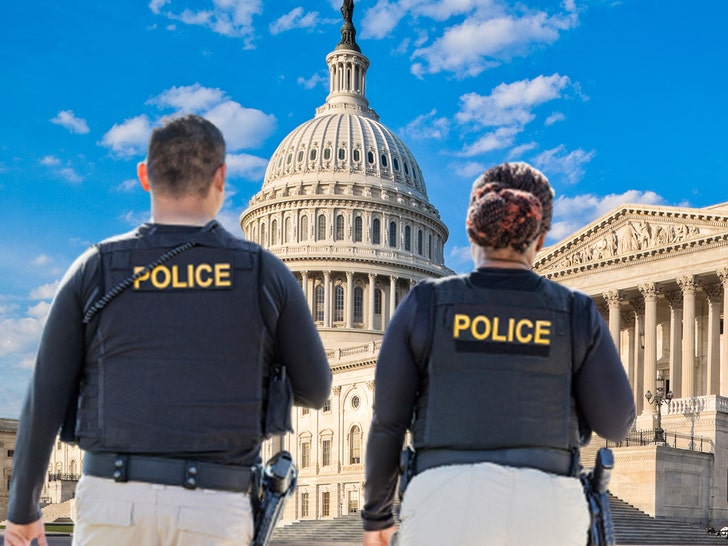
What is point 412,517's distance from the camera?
15.5 feet

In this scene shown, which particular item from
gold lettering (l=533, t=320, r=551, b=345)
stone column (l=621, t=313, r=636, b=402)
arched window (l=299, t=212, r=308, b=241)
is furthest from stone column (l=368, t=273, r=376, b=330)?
gold lettering (l=533, t=320, r=551, b=345)

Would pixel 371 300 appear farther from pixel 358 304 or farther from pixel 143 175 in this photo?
pixel 143 175

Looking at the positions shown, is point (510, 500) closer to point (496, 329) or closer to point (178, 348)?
point (496, 329)

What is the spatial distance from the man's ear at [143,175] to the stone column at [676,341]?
57980mm

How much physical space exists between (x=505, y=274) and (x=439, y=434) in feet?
2.61

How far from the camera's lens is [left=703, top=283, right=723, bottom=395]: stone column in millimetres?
59062

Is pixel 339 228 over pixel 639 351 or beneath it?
over

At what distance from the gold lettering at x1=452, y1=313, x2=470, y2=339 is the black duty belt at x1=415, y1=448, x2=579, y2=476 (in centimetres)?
49

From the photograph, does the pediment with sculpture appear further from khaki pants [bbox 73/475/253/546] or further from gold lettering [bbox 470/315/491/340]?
khaki pants [bbox 73/475/253/546]

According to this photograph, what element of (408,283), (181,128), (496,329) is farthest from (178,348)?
(408,283)

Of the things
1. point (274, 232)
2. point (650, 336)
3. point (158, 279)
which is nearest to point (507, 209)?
point (158, 279)

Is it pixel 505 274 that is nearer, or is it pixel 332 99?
pixel 505 274

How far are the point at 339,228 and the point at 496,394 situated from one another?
108 metres

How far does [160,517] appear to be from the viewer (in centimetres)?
459
